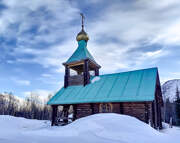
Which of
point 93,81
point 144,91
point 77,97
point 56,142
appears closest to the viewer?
point 56,142

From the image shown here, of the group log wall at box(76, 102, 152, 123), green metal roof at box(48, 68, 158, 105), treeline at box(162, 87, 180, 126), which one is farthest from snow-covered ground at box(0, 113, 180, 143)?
treeline at box(162, 87, 180, 126)

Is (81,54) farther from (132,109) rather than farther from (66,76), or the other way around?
(132,109)

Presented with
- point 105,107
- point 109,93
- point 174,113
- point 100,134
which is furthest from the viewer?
point 174,113

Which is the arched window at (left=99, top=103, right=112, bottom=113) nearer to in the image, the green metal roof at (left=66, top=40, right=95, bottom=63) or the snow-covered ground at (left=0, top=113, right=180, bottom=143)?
the snow-covered ground at (left=0, top=113, right=180, bottom=143)

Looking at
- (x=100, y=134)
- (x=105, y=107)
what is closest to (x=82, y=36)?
(x=105, y=107)

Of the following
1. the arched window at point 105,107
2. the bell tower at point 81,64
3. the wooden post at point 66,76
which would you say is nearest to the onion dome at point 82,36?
the bell tower at point 81,64

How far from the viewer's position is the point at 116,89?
43.5ft

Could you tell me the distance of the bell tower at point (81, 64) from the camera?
16.2 m

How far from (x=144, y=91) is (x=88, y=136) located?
7.14m

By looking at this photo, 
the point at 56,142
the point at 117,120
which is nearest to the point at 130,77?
the point at 117,120

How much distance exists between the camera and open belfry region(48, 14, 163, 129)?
11642mm

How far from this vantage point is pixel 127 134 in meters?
6.80

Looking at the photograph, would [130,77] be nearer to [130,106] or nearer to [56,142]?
[130,106]

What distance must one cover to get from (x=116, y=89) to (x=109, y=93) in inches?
31.1
